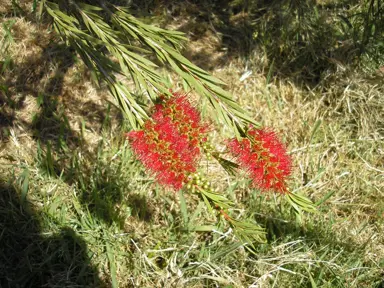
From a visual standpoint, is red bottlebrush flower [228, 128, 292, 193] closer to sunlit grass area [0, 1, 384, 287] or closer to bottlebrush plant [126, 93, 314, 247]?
→ bottlebrush plant [126, 93, 314, 247]

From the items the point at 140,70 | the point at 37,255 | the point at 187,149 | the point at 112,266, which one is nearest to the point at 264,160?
the point at 187,149

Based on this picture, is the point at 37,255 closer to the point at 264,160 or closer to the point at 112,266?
the point at 112,266

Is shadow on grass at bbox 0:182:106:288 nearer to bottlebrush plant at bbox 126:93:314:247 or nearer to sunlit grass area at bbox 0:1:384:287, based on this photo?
sunlit grass area at bbox 0:1:384:287

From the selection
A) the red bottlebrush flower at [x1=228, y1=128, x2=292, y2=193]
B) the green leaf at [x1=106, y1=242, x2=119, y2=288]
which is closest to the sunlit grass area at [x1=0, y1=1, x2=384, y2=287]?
the green leaf at [x1=106, y1=242, x2=119, y2=288]

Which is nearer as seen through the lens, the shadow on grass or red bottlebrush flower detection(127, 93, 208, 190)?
red bottlebrush flower detection(127, 93, 208, 190)

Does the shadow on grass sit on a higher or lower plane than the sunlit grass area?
lower

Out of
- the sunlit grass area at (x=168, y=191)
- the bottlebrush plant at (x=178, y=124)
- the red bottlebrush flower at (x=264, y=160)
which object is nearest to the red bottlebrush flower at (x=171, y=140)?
the bottlebrush plant at (x=178, y=124)

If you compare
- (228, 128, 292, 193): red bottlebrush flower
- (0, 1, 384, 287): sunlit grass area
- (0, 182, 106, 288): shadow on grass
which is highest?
(228, 128, 292, 193): red bottlebrush flower

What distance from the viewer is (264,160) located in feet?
3.77

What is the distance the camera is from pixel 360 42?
219 centimetres

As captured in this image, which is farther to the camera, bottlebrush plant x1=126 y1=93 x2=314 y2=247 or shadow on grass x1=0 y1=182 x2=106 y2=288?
shadow on grass x1=0 y1=182 x2=106 y2=288

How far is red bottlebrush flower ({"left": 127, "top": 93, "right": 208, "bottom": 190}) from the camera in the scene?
113 centimetres

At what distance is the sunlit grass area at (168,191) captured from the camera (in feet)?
5.36

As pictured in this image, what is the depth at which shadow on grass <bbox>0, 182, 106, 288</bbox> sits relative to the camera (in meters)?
1.59
